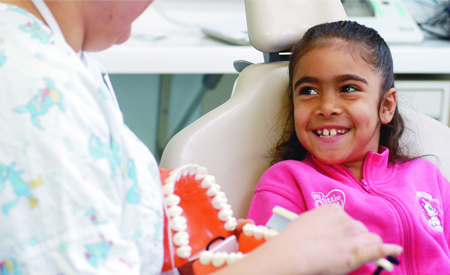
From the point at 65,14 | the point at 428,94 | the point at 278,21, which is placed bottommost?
the point at 428,94

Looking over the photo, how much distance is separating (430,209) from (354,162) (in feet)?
0.53

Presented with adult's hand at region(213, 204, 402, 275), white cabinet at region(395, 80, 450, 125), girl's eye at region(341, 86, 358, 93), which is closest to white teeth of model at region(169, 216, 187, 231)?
adult's hand at region(213, 204, 402, 275)

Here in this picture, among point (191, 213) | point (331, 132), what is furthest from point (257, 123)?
point (191, 213)

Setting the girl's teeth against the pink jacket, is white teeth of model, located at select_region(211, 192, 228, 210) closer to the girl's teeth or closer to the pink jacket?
the pink jacket

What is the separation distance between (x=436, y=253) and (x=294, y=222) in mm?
454

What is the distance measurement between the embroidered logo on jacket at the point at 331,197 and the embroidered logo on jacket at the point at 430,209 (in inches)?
6.0

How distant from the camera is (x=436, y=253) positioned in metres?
0.87

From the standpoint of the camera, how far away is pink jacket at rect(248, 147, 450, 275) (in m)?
0.87

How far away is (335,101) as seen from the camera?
92cm

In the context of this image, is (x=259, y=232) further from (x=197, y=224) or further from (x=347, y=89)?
(x=347, y=89)

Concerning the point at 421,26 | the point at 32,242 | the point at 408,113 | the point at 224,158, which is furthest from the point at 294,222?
the point at 421,26

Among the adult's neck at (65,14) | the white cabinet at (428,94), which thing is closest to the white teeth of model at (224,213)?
the adult's neck at (65,14)

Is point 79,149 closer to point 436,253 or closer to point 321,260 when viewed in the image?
point 321,260

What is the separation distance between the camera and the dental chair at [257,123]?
0.89 metres
